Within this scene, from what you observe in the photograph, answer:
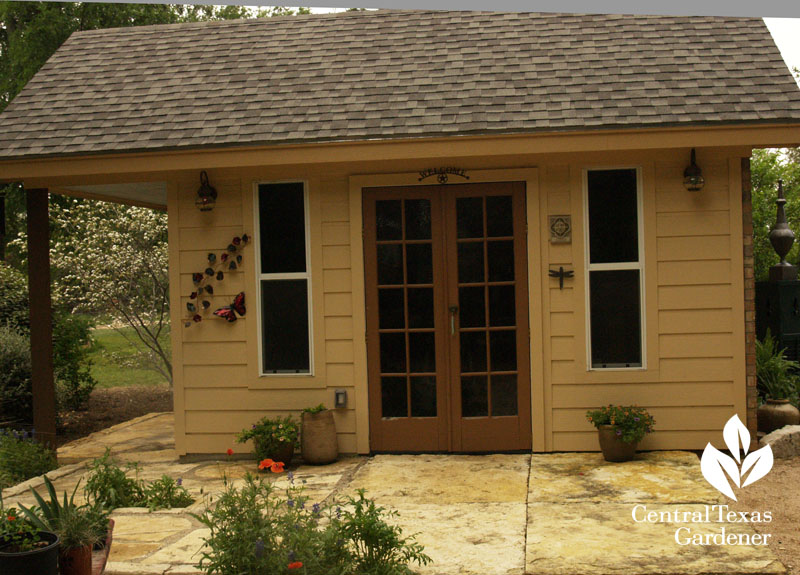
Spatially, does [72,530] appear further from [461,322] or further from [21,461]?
[461,322]

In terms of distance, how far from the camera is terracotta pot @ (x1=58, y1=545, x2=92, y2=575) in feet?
10.9

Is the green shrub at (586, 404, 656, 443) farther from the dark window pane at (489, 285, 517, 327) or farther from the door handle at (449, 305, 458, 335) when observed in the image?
the door handle at (449, 305, 458, 335)

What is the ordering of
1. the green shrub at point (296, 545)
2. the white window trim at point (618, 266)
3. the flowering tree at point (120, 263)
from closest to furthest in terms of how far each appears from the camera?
the green shrub at point (296, 545), the white window trim at point (618, 266), the flowering tree at point (120, 263)

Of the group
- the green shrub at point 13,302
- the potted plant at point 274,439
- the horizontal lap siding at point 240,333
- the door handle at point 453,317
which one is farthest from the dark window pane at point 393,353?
the green shrub at point 13,302

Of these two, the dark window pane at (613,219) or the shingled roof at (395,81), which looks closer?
the shingled roof at (395,81)

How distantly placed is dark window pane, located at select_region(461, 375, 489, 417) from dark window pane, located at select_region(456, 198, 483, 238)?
1136 mm

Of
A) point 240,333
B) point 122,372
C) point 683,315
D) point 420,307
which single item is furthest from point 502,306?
point 122,372

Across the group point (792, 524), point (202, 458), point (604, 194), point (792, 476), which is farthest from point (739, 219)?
point (202, 458)

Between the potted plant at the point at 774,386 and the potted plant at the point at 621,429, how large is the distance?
1.16 metres

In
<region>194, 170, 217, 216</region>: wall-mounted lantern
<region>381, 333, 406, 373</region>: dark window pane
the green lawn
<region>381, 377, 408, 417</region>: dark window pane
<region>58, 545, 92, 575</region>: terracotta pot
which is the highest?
<region>194, 170, 217, 216</region>: wall-mounted lantern

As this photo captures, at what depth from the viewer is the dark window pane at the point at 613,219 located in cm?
605

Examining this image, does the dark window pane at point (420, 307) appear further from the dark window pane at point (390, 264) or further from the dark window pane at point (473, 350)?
the dark window pane at point (473, 350)

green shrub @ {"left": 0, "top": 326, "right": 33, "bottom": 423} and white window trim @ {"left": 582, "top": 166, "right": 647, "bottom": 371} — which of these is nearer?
white window trim @ {"left": 582, "top": 166, "right": 647, "bottom": 371}

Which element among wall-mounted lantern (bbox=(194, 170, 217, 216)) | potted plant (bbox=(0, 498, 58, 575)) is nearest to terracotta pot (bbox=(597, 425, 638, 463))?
wall-mounted lantern (bbox=(194, 170, 217, 216))
